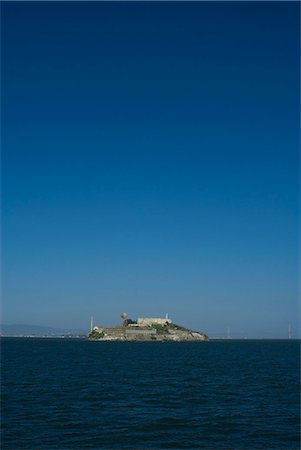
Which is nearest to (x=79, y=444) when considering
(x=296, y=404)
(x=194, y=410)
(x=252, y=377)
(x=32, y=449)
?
(x=32, y=449)

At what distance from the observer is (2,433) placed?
3269cm

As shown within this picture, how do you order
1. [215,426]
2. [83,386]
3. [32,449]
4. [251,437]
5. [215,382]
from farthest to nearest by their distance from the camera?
[215,382] < [83,386] < [215,426] < [251,437] < [32,449]

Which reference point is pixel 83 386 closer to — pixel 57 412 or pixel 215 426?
pixel 57 412

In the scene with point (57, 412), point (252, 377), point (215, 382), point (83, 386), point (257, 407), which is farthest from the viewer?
point (252, 377)

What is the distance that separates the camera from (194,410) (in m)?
40.9

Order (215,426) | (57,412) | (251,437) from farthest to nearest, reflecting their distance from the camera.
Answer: (57,412) < (215,426) < (251,437)

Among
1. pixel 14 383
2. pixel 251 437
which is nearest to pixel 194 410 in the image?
pixel 251 437

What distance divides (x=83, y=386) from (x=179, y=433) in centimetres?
2549

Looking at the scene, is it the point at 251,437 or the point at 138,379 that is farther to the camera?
the point at 138,379

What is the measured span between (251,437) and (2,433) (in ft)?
58.5

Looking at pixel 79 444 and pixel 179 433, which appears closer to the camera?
pixel 79 444

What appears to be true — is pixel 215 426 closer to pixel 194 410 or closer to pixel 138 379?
pixel 194 410

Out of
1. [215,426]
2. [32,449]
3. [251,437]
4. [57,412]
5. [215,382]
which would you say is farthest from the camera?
[215,382]

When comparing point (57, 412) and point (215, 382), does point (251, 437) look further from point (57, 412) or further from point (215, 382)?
point (215, 382)
